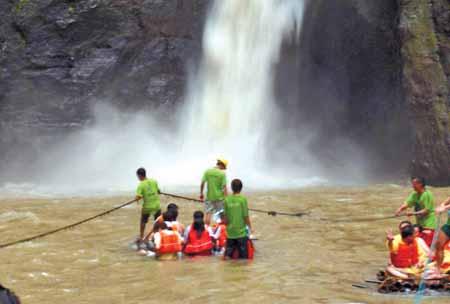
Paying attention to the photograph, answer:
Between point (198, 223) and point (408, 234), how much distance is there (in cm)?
364

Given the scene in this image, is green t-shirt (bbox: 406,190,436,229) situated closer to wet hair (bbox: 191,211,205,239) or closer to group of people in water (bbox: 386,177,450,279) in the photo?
group of people in water (bbox: 386,177,450,279)

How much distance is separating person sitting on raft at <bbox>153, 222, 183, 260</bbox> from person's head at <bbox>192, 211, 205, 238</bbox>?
0.31 metres

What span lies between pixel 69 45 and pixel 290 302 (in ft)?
74.3

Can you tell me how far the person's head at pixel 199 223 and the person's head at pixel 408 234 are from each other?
11.4 feet

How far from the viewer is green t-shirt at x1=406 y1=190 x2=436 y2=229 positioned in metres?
10.0

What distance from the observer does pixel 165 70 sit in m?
29.9

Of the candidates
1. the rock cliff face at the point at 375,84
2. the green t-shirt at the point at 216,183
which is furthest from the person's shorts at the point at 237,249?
the rock cliff face at the point at 375,84

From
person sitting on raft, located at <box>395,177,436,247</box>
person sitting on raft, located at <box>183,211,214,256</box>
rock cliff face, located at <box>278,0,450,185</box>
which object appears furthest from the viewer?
rock cliff face, located at <box>278,0,450,185</box>

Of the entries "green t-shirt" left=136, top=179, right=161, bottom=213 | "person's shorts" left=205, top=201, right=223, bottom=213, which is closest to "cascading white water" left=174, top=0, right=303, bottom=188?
"person's shorts" left=205, top=201, right=223, bottom=213

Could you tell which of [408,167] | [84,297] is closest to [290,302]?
[84,297]

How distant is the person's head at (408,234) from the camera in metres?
8.80

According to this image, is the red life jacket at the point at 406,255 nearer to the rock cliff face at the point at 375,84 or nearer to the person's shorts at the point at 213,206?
the person's shorts at the point at 213,206

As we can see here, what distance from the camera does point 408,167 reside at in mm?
24922

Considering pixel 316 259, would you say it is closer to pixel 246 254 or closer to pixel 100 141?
pixel 246 254
